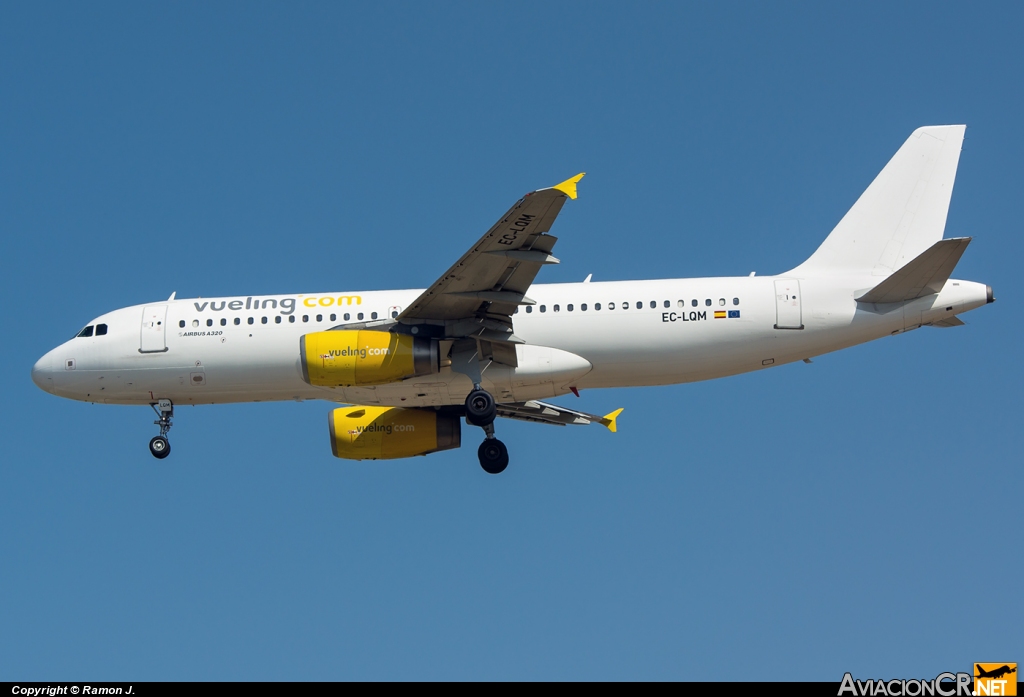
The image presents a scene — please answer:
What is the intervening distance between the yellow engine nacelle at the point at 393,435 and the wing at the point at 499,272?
4.52m

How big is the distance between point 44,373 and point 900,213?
68.9 feet

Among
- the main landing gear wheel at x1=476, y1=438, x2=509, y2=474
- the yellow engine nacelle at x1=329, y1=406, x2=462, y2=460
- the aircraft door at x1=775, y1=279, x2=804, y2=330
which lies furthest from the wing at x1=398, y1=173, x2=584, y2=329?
the aircraft door at x1=775, y1=279, x2=804, y2=330

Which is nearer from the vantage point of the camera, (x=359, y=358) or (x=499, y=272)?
(x=499, y=272)

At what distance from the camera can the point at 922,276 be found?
2756 centimetres

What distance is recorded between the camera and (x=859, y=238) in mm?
29922

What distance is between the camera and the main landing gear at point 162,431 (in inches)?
1201

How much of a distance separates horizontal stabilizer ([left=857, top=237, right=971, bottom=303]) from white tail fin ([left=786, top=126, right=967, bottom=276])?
137 centimetres

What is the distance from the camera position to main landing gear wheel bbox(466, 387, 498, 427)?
92.7ft

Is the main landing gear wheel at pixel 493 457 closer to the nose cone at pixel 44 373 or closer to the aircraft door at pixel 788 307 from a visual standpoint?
the aircraft door at pixel 788 307

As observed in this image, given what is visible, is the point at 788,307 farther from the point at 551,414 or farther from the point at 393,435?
the point at 393,435

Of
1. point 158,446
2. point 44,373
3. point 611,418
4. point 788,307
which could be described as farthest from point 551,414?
point 44,373

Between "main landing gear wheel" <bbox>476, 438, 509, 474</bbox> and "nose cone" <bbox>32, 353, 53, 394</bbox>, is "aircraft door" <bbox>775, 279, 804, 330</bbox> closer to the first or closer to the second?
"main landing gear wheel" <bbox>476, 438, 509, 474</bbox>

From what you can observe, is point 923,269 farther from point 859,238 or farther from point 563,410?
point 563,410

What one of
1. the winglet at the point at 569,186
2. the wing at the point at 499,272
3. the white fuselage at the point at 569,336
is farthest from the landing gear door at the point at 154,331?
the winglet at the point at 569,186
